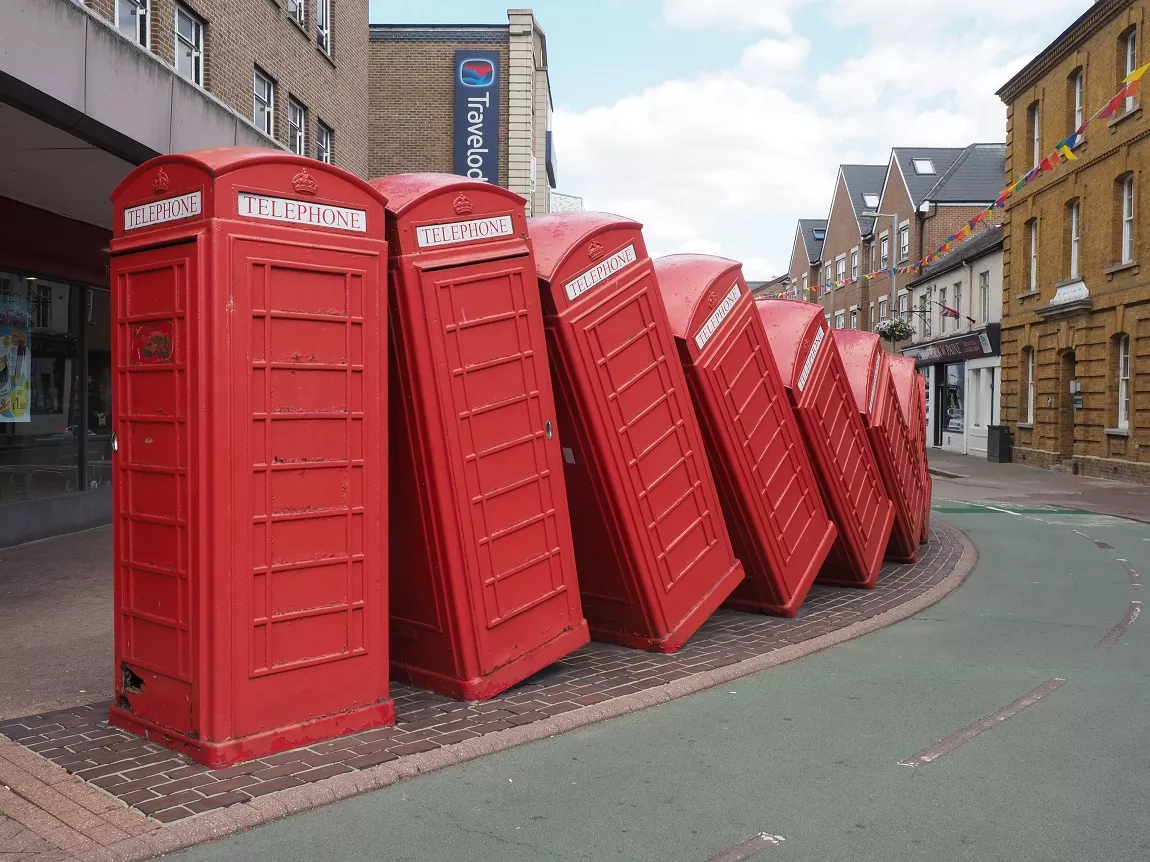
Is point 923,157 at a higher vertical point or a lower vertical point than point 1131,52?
higher

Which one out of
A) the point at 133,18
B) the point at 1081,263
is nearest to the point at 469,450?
the point at 133,18

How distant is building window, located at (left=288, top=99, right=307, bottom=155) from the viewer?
1797 centimetres

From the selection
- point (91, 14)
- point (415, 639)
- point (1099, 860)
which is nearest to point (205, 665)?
point (415, 639)

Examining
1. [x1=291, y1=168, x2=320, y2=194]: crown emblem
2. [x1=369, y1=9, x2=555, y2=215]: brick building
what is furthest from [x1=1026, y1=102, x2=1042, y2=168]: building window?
[x1=291, y1=168, x2=320, y2=194]: crown emblem

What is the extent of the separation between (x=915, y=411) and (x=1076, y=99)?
57.5 ft

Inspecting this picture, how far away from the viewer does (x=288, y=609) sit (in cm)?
453

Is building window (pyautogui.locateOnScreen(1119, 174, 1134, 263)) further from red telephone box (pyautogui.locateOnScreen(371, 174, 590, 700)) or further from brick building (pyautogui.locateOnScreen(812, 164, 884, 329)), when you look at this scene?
brick building (pyautogui.locateOnScreen(812, 164, 884, 329))

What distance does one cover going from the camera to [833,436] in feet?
28.6

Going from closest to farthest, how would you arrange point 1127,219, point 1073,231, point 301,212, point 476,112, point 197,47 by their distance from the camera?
1. point 301,212
2. point 197,47
3. point 1127,219
4. point 1073,231
5. point 476,112

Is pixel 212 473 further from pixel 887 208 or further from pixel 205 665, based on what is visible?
pixel 887 208

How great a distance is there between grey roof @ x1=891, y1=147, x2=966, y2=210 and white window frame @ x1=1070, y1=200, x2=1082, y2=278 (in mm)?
15159

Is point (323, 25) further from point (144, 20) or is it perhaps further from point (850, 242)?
point (850, 242)

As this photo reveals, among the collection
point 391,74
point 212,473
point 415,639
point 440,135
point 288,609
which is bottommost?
point 415,639

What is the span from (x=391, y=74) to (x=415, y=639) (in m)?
27.7
